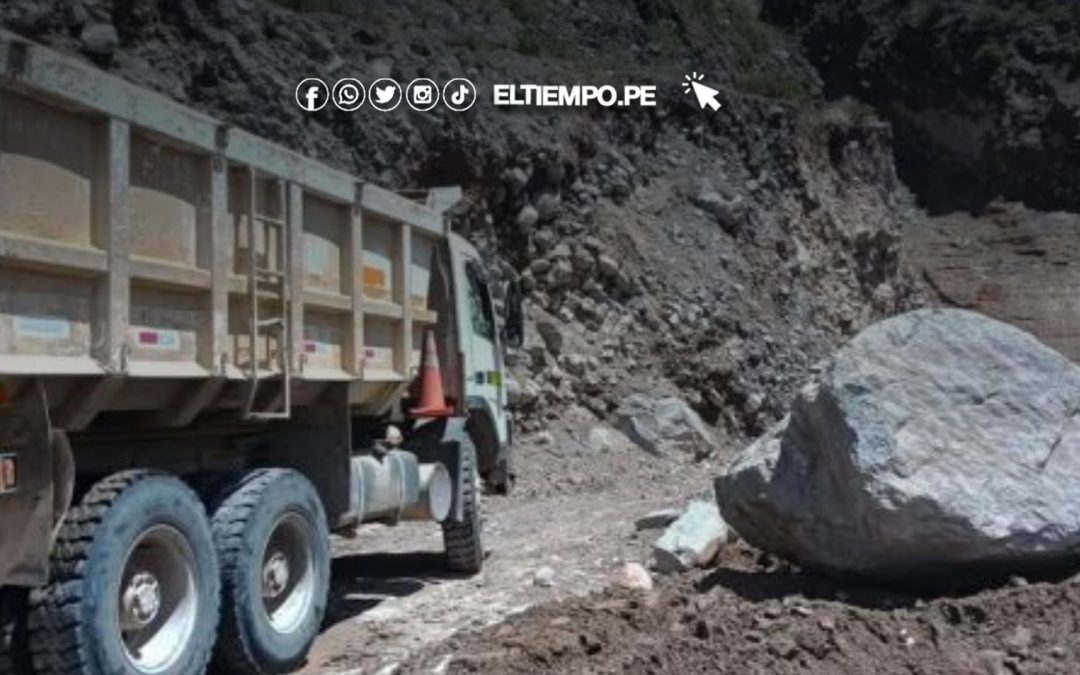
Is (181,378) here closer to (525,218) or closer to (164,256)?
(164,256)

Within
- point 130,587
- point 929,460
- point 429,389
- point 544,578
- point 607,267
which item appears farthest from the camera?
point 607,267

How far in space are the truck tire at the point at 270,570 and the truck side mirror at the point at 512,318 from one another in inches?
173

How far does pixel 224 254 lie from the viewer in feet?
24.7

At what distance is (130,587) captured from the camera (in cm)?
655

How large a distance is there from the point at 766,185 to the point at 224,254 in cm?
2208

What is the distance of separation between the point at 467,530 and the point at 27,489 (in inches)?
216

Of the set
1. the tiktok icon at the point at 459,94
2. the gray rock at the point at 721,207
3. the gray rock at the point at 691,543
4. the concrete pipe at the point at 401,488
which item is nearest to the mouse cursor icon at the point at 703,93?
the gray rock at the point at 721,207

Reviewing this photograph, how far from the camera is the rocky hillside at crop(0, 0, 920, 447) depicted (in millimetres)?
19984

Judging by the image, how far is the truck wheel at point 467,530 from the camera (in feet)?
36.4

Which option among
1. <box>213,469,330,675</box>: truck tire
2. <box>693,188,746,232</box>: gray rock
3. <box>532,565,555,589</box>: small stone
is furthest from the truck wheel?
<box>693,188,746,232</box>: gray rock

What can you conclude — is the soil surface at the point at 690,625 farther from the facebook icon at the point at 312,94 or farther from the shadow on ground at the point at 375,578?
the facebook icon at the point at 312,94

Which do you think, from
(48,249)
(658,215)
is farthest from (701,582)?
(658,215)

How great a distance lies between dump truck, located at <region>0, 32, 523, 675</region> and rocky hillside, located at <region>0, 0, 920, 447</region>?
32.3ft

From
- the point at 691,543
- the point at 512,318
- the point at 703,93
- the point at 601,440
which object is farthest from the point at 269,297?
the point at 703,93
